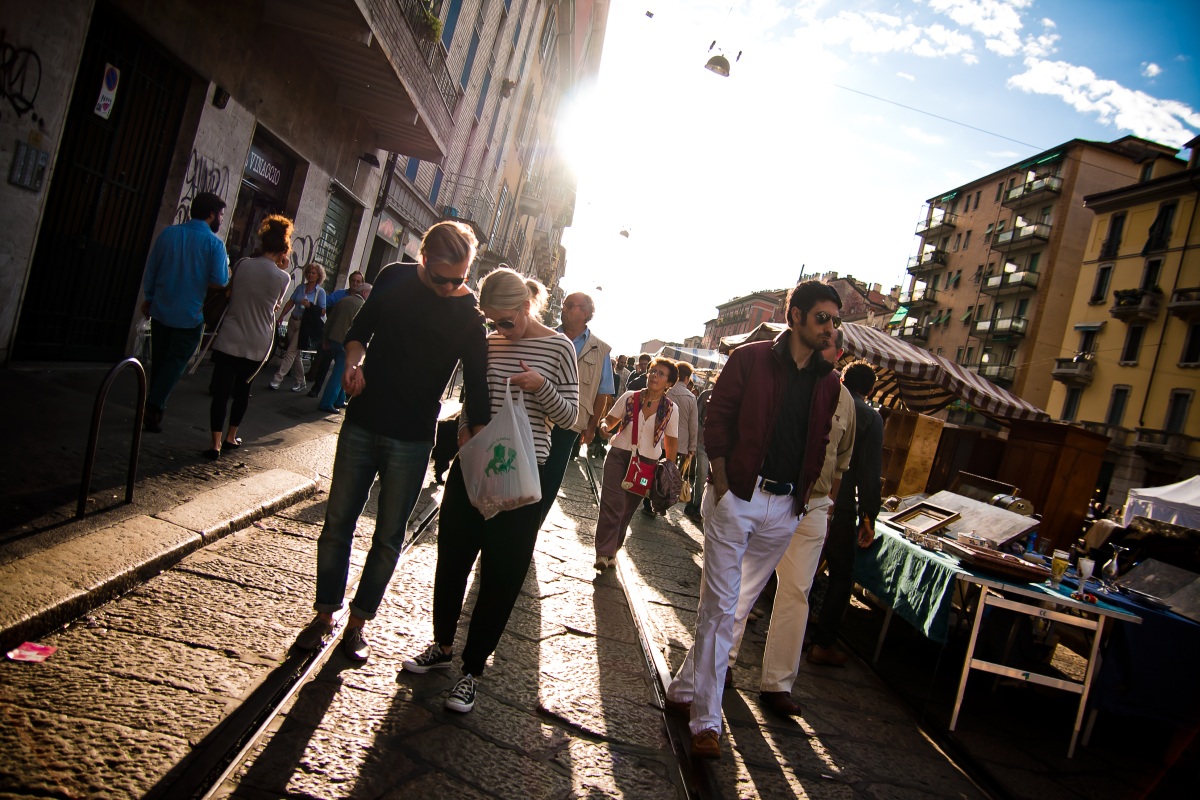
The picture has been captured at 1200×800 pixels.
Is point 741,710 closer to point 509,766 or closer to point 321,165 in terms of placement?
point 509,766

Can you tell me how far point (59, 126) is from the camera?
20.5ft

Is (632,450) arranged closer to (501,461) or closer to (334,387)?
(501,461)

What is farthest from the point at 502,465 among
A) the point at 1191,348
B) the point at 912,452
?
the point at 1191,348

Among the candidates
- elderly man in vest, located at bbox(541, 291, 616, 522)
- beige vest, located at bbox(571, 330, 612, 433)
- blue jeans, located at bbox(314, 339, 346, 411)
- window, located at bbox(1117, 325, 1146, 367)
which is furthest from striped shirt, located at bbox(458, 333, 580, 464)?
window, located at bbox(1117, 325, 1146, 367)

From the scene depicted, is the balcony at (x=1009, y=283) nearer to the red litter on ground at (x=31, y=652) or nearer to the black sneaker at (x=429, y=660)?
the black sneaker at (x=429, y=660)

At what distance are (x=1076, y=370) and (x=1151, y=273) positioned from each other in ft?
18.7

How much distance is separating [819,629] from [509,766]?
10.4 feet

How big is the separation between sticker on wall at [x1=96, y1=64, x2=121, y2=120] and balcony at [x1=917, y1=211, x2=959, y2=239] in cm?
5732

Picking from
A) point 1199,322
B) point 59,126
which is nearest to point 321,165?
point 59,126

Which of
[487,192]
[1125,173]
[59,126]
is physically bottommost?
[59,126]

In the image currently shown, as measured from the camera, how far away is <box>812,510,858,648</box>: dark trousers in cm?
510

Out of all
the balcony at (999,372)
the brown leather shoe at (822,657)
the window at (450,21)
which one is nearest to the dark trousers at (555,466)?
the brown leather shoe at (822,657)

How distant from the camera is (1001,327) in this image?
150ft

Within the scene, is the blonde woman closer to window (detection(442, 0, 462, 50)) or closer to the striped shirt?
the striped shirt
